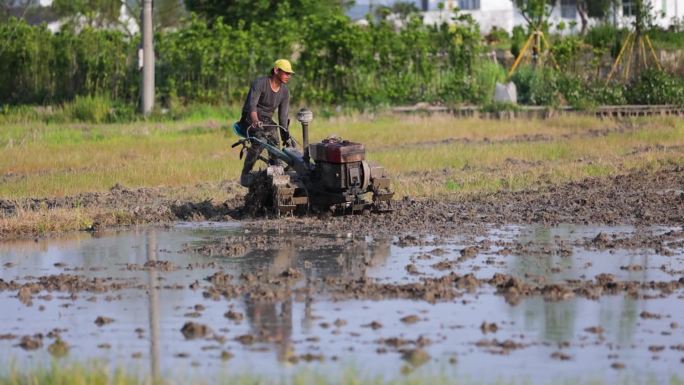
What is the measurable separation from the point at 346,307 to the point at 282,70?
578cm

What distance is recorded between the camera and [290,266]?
461 inches

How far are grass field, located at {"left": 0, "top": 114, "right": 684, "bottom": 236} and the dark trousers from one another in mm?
1552

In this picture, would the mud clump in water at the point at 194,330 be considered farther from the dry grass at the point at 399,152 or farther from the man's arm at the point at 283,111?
the dry grass at the point at 399,152

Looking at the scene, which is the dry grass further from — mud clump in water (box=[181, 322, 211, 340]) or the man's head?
mud clump in water (box=[181, 322, 211, 340])

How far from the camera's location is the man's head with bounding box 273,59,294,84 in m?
15.1

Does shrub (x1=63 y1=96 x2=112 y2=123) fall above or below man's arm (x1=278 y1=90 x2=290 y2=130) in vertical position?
below

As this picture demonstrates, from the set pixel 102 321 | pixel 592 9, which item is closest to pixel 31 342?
pixel 102 321

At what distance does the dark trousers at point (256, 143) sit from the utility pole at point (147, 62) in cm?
1744

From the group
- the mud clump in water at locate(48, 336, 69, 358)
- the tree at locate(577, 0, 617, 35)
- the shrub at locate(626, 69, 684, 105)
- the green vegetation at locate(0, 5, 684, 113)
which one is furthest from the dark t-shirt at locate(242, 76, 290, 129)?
the tree at locate(577, 0, 617, 35)

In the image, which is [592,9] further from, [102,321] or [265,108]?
[102,321]

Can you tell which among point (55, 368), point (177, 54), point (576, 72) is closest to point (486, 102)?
point (576, 72)

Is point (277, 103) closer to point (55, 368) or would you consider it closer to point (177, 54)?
point (55, 368)

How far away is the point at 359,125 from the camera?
28781mm

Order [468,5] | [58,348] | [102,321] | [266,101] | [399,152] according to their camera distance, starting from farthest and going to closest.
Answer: [468,5] → [399,152] → [266,101] → [102,321] → [58,348]
